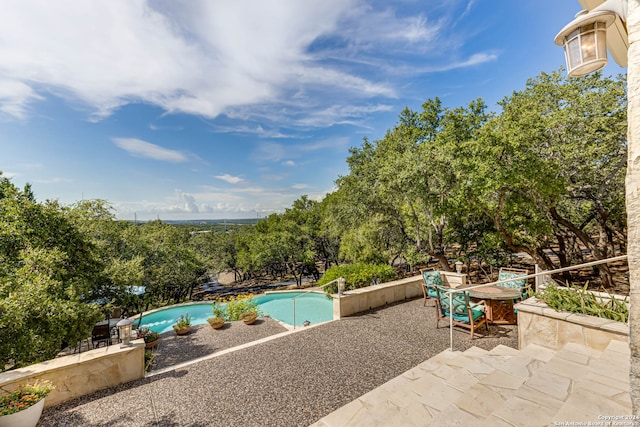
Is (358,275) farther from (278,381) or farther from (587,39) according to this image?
(587,39)

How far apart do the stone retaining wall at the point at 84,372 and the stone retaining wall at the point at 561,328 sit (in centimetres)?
654

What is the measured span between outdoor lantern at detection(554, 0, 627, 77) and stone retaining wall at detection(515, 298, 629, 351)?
3.61 meters

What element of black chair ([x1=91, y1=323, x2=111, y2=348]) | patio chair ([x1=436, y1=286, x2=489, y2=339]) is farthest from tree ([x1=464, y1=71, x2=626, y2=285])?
black chair ([x1=91, y1=323, x2=111, y2=348])

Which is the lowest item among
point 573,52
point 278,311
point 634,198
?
point 278,311

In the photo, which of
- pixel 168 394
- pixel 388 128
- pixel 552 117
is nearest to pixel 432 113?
pixel 388 128

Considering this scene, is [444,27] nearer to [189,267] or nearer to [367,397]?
[367,397]

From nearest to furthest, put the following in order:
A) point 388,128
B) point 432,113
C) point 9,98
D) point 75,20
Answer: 1. point 75,20
2. point 9,98
3. point 432,113
4. point 388,128

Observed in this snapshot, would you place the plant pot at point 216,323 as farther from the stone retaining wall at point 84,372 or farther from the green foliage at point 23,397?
the green foliage at point 23,397

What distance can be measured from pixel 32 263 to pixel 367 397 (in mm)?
6794

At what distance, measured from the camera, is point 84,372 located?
12.6 ft

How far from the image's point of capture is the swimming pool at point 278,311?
10836 mm

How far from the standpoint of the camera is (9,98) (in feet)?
21.8

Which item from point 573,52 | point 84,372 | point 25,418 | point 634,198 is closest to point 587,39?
point 573,52

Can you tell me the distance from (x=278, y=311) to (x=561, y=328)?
1093cm
